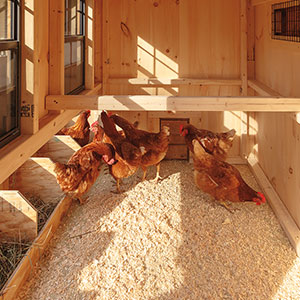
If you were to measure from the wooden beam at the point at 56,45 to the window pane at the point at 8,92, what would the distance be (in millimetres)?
547

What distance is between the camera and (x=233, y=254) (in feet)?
8.41

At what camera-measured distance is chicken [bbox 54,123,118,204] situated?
9.38 feet

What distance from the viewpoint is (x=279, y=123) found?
10.4 ft

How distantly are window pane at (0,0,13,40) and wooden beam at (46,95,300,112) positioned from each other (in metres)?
0.61

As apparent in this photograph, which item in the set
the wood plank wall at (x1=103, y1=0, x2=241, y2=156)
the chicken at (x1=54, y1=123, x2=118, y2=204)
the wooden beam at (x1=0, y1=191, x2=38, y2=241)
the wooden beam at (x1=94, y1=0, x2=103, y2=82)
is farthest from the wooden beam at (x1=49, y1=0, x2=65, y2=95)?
the wood plank wall at (x1=103, y1=0, x2=241, y2=156)

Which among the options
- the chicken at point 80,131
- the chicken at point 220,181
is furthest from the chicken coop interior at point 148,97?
the chicken at point 80,131

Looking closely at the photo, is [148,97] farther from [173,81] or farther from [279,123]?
[173,81]

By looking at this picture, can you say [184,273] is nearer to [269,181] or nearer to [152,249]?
[152,249]

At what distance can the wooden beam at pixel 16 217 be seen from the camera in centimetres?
238

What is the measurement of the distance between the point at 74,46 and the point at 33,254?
1928 mm

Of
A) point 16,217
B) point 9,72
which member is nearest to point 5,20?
point 9,72

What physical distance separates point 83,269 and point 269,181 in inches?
79.7

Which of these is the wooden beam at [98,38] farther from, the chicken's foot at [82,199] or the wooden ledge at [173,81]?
the chicken's foot at [82,199]

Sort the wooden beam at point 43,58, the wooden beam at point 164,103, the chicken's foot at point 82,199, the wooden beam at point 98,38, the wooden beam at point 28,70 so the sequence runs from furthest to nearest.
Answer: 1. the wooden beam at point 98,38
2. the chicken's foot at point 82,199
3. the wooden beam at point 164,103
4. the wooden beam at point 43,58
5. the wooden beam at point 28,70
